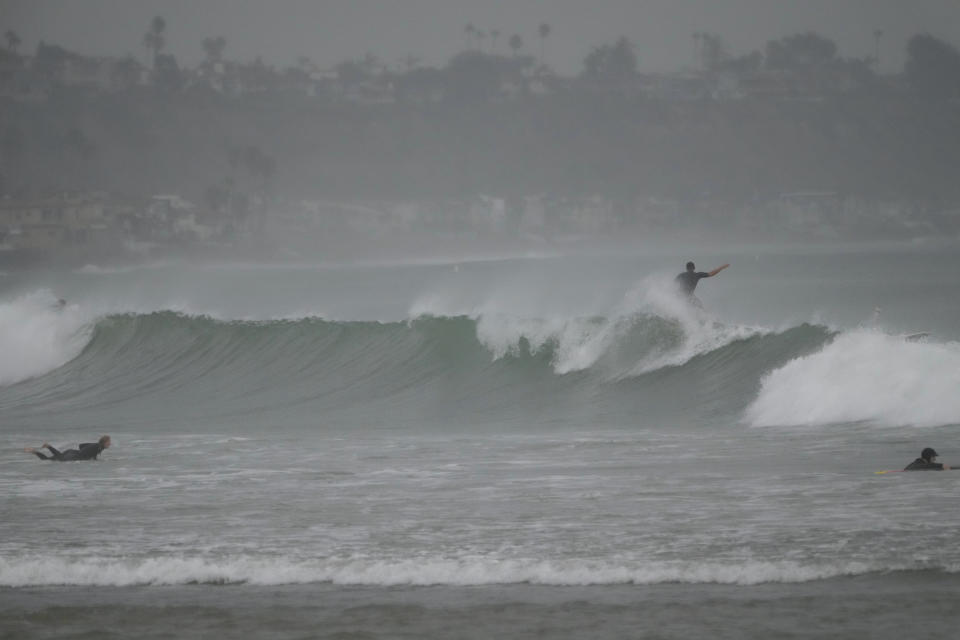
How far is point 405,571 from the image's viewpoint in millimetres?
10352

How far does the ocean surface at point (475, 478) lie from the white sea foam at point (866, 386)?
2.0 inches

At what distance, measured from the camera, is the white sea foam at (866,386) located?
17344 mm

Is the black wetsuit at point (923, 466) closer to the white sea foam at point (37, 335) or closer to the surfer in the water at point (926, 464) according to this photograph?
the surfer in the water at point (926, 464)

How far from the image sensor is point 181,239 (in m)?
157

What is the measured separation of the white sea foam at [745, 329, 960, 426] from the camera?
17.3m

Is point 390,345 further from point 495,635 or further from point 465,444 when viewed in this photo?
point 495,635

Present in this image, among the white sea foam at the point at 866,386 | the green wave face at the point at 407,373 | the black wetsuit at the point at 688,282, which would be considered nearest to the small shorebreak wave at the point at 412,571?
the white sea foam at the point at 866,386

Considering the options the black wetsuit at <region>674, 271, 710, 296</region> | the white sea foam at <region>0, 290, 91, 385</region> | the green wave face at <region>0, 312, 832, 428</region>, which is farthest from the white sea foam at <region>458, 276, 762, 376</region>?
the white sea foam at <region>0, 290, 91, 385</region>

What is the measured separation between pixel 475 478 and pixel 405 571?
13.7ft

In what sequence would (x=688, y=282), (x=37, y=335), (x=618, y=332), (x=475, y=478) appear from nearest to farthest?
1. (x=475, y=478)
2. (x=688, y=282)
3. (x=618, y=332)
4. (x=37, y=335)

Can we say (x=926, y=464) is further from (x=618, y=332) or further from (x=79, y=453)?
(x=618, y=332)

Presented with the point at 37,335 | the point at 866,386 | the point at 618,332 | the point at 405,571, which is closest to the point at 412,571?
the point at 405,571

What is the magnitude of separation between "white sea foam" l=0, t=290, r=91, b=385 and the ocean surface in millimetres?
89

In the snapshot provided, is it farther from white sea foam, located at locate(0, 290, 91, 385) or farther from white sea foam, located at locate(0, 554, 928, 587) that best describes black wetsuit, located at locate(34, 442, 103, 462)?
white sea foam, located at locate(0, 290, 91, 385)
